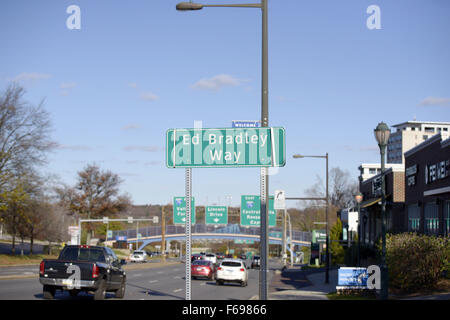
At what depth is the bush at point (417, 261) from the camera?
2611 cm

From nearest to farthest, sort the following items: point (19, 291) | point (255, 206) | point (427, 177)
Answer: point (19, 291)
point (427, 177)
point (255, 206)

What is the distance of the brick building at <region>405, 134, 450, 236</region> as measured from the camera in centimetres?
3441

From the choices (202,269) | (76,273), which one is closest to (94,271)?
(76,273)

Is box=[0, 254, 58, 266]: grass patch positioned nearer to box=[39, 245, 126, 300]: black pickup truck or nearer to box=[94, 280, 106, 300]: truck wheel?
box=[39, 245, 126, 300]: black pickup truck

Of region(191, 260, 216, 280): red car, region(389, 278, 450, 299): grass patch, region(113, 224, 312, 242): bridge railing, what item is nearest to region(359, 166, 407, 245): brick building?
region(191, 260, 216, 280): red car

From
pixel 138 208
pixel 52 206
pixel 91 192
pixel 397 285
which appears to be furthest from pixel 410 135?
pixel 397 285

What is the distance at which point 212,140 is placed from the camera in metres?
11.7

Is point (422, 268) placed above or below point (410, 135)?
below

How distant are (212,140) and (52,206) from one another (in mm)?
69288

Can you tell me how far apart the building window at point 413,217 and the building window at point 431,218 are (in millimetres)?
2230

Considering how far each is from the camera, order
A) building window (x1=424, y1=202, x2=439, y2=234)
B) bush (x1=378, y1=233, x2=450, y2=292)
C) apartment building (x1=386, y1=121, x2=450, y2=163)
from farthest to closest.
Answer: apartment building (x1=386, y1=121, x2=450, y2=163)
building window (x1=424, y1=202, x2=439, y2=234)
bush (x1=378, y1=233, x2=450, y2=292)

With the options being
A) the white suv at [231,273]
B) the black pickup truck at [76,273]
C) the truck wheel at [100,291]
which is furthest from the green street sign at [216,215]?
the truck wheel at [100,291]

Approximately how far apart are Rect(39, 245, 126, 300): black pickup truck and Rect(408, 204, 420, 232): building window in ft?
88.0
